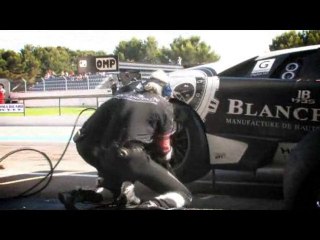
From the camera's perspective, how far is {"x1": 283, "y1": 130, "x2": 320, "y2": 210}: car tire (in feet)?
7.95

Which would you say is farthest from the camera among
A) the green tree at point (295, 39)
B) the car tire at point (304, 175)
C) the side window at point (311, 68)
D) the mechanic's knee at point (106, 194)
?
the mechanic's knee at point (106, 194)

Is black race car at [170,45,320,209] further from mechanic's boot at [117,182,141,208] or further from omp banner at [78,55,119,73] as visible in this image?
omp banner at [78,55,119,73]

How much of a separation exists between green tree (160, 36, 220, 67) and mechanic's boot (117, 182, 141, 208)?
1060 mm

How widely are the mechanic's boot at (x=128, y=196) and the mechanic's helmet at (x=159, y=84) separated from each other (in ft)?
2.51

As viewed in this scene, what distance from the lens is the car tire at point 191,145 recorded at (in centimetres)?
276

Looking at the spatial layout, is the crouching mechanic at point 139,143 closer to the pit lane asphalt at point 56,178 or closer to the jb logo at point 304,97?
the pit lane asphalt at point 56,178

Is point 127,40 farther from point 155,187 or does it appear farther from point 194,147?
point 155,187

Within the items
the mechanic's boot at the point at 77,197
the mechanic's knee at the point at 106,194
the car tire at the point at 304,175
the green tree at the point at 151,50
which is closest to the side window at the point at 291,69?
the car tire at the point at 304,175

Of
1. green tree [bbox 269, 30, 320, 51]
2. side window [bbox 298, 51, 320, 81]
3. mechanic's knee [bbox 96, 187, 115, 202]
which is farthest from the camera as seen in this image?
mechanic's knee [bbox 96, 187, 115, 202]

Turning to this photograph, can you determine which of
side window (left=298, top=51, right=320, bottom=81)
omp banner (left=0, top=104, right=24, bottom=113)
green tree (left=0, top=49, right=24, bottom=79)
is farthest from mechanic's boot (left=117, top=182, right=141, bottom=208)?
side window (left=298, top=51, right=320, bottom=81)

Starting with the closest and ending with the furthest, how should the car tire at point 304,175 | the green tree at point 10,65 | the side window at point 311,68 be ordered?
the car tire at point 304,175, the side window at point 311,68, the green tree at point 10,65
